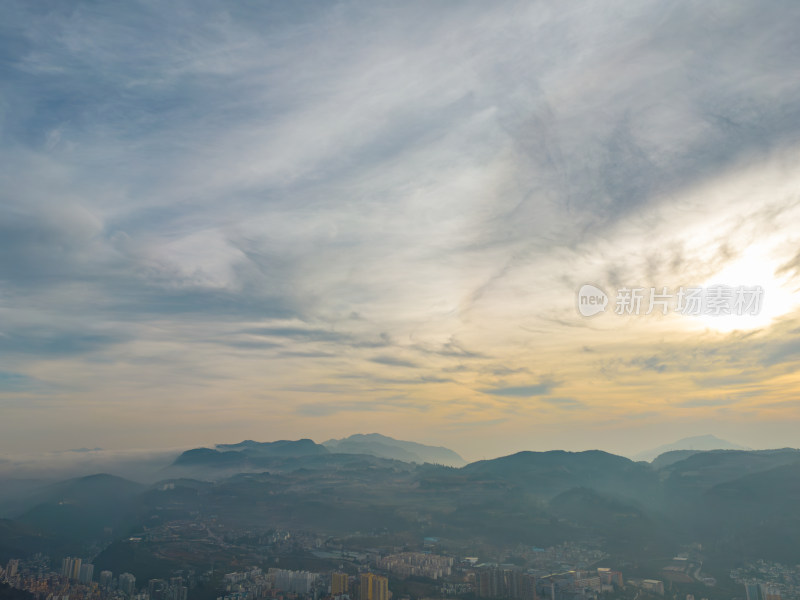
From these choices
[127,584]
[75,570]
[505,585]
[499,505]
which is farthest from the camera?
[499,505]

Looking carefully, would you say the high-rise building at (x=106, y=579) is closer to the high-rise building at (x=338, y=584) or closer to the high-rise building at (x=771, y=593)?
the high-rise building at (x=338, y=584)

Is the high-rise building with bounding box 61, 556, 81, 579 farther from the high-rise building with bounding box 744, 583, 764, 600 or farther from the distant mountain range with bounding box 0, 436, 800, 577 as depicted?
the high-rise building with bounding box 744, 583, 764, 600

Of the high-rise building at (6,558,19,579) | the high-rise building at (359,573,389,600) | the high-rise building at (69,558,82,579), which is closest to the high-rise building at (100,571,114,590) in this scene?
the high-rise building at (69,558,82,579)

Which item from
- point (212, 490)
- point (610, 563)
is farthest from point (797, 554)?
point (212, 490)

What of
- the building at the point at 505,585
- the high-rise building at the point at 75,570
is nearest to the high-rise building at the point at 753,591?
the building at the point at 505,585

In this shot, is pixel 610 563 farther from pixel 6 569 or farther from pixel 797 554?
pixel 6 569

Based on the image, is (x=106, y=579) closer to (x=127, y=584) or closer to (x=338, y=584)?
(x=127, y=584)

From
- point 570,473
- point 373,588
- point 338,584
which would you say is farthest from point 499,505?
point 373,588
